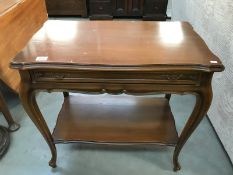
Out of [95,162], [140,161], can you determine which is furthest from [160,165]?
[95,162]

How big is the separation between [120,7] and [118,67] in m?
2.40

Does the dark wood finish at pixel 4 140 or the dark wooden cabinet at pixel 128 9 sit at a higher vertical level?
the dark wooden cabinet at pixel 128 9

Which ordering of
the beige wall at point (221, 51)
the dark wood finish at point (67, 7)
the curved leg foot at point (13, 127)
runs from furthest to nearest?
the dark wood finish at point (67, 7) < the curved leg foot at point (13, 127) < the beige wall at point (221, 51)

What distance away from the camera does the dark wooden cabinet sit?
2952mm

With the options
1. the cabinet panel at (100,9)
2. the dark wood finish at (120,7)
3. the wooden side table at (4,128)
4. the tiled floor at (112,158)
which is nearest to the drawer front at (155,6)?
the dark wood finish at (120,7)

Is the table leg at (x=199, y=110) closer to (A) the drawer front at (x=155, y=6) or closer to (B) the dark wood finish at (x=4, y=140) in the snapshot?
(B) the dark wood finish at (x=4, y=140)

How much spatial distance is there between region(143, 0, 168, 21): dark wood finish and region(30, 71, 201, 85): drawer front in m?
2.33

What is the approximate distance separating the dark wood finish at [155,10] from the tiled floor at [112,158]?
1.96 meters

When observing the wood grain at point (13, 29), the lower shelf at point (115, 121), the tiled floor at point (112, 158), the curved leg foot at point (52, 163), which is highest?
the wood grain at point (13, 29)

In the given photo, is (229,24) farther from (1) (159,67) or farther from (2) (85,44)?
(2) (85,44)

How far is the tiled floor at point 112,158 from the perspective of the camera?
4.17ft

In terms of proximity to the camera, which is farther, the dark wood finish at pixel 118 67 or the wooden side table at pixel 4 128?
the wooden side table at pixel 4 128

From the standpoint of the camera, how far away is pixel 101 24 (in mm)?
1230

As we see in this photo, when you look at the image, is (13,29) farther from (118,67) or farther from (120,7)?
(120,7)
